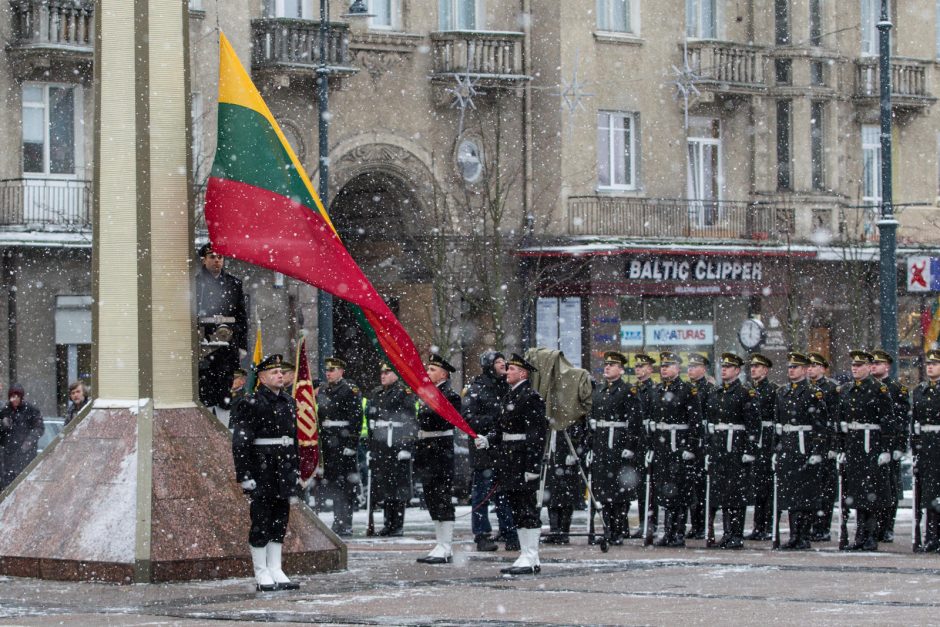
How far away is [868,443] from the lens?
62.4 ft

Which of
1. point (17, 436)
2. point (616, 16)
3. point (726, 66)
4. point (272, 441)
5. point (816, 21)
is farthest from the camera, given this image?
point (816, 21)

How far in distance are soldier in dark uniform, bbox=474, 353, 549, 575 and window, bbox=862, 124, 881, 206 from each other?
2930 cm

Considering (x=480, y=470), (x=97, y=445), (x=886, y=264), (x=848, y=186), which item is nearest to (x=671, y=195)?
(x=848, y=186)

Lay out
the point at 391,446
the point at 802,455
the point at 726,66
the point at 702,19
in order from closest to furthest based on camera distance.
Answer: the point at 802,455
the point at 391,446
the point at 726,66
the point at 702,19

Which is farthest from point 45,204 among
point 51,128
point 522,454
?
point 522,454

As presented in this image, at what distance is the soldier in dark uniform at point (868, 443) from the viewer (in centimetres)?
1892

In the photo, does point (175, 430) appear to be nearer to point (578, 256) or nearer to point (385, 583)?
point (385, 583)

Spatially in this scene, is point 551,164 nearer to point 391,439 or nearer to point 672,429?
point 391,439

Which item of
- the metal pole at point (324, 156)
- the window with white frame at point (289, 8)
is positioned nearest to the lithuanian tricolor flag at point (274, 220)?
the metal pole at point (324, 156)

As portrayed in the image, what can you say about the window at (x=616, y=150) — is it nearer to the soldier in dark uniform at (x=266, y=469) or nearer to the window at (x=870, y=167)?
the window at (x=870, y=167)

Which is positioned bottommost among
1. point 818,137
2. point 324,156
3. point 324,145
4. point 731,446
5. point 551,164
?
point 731,446

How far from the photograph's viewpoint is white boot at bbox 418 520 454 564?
1741cm

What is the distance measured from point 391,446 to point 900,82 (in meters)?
26.1

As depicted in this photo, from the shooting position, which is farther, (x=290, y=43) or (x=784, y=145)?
(x=784, y=145)
